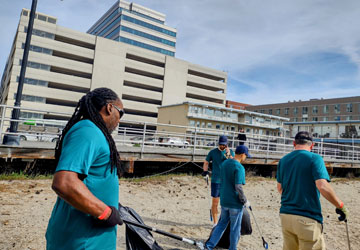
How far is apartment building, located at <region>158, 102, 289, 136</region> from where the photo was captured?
47.6 meters

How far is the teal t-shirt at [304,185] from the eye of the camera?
288cm

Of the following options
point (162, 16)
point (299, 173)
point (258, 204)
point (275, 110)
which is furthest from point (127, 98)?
point (299, 173)

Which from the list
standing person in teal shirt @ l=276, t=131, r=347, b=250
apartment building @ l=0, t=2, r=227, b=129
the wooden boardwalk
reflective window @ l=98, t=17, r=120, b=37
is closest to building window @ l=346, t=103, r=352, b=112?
apartment building @ l=0, t=2, r=227, b=129

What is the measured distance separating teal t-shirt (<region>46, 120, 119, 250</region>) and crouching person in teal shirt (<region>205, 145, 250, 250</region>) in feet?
9.14

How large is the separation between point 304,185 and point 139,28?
79.0m

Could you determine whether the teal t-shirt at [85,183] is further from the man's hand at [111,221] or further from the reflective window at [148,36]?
the reflective window at [148,36]

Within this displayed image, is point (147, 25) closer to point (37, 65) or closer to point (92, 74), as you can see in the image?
point (92, 74)

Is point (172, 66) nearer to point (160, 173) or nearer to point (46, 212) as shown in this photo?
point (160, 173)

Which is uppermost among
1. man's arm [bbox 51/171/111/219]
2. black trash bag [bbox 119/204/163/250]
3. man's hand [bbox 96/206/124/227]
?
man's arm [bbox 51/171/111/219]

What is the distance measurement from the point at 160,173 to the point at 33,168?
196 inches

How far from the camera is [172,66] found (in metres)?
65.3

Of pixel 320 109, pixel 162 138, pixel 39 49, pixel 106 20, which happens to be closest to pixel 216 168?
pixel 162 138

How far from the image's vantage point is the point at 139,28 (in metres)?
75.5

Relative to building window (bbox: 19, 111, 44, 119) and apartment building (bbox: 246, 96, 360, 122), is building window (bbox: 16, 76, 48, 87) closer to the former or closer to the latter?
building window (bbox: 19, 111, 44, 119)
